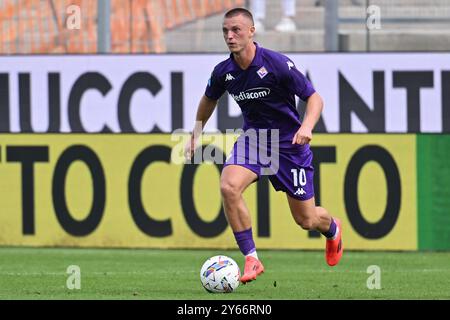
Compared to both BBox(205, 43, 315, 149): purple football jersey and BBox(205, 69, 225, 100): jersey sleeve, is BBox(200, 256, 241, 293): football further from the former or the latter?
BBox(205, 69, 225, 100): jersey sleeve

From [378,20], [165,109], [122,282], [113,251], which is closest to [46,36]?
[165,109]

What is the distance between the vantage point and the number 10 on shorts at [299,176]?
34.7 feet

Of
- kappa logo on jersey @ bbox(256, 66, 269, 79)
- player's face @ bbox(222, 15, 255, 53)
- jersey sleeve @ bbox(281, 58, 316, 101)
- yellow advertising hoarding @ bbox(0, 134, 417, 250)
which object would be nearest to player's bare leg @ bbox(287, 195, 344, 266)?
jersey sleeve @ bbox(281, 58, 316, 101)

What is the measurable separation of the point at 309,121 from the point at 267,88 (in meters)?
0.60

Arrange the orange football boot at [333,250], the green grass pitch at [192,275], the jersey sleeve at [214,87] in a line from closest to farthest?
the green grass pitch at [192,275] → the jersey sleeve at [214,87] → the orange football boot at [333,250]

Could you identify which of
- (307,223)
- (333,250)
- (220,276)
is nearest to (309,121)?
(307,223)

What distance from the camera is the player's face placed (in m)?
10.0

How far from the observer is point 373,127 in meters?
14.4

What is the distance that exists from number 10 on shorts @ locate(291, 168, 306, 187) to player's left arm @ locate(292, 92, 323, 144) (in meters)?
0.36

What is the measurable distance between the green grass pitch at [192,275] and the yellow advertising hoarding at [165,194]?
0.21 m

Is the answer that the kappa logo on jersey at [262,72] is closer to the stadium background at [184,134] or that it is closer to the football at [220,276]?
the football at [220,276]

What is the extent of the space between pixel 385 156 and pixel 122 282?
4.35 metres

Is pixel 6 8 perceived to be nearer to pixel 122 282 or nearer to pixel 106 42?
pixel 106 42

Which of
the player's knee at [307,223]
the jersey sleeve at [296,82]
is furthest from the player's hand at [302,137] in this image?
the player's knee at [307,223]
